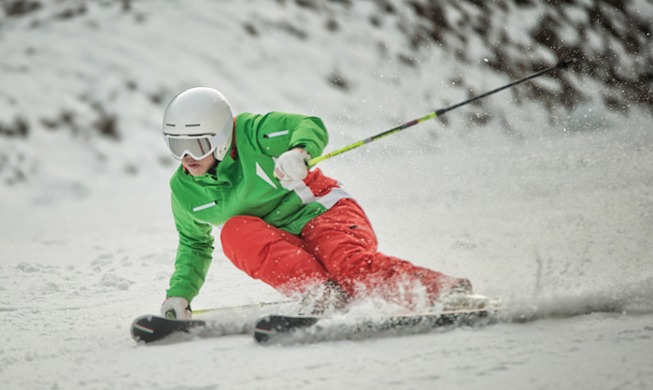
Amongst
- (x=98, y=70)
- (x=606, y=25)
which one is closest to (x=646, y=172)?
(x=98, y=70)

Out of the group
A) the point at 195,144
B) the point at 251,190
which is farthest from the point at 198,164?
the point at 251,190

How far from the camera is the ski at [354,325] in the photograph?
250 cm

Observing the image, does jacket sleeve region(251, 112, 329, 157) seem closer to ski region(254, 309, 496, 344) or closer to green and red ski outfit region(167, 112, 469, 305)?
green and red ski outfit region(167, 112, 469, 305)

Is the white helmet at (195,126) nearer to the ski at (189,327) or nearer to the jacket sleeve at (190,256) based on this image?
the jacket sleeve at (190,256)

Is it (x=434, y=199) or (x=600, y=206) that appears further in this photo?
(x=434, y=199)

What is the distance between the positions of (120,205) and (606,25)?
9.14m

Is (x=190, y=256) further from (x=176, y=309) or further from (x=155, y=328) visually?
(x=155, y=328)

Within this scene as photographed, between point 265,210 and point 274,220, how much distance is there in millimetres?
52

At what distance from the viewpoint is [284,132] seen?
304 cm

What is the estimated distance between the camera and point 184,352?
2.61 meters

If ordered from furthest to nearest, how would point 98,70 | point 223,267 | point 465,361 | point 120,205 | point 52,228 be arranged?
point 98,70 < point 120,205 < point 52,228 < point 223,267 < point 465,361

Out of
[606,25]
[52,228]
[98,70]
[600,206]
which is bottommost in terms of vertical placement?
[52,228]

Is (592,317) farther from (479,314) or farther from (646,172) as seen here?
(646,172)

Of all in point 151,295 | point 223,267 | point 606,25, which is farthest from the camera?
point 606,25
